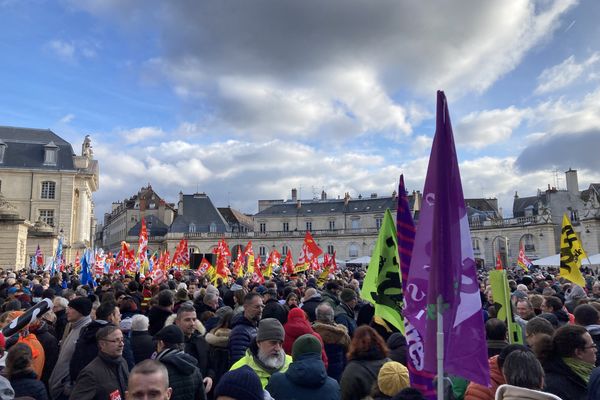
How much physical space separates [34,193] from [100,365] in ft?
157

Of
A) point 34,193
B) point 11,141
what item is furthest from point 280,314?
point 11,141

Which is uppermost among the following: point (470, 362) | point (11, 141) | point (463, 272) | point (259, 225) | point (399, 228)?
point (11, 141)

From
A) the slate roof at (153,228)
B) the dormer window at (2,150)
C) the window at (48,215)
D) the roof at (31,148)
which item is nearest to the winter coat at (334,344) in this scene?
the window at (48,215)

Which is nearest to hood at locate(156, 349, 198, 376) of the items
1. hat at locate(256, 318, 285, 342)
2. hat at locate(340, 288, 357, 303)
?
hat at locate(256, 318, 285, 342)

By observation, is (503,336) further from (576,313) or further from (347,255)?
(347,255)

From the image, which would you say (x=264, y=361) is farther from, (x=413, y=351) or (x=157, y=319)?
(x=157, y=319)

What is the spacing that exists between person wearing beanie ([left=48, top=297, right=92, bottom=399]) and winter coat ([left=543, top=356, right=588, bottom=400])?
4.26 metres

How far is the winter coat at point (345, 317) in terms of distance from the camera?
23.5ft

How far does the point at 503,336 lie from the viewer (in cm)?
478

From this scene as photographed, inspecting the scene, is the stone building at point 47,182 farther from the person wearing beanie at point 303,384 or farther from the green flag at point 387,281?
the person wearing beanie at point 303,384

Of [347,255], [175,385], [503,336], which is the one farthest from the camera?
[347,255]

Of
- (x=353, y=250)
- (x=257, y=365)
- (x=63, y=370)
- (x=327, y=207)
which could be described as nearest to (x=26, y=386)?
(x=63, y=370)

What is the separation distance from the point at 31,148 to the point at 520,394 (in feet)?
174

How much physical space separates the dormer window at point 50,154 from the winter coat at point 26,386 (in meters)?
48.3
